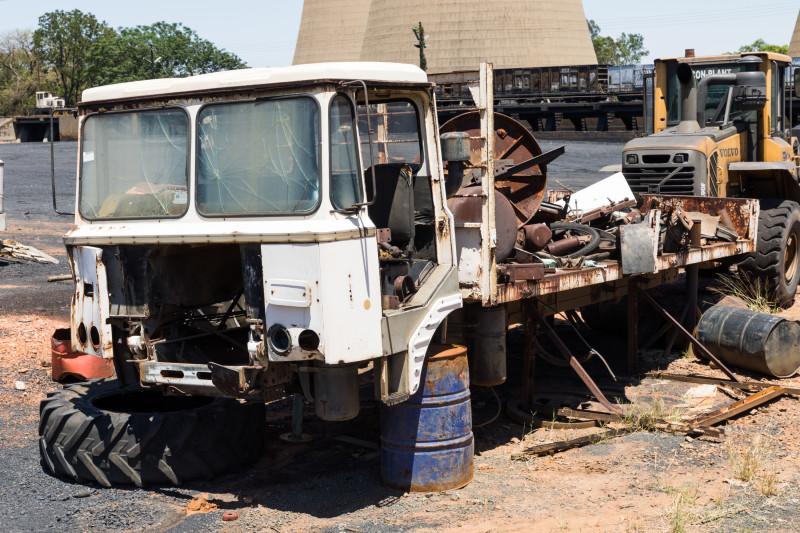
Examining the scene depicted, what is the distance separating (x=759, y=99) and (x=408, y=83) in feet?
19.9

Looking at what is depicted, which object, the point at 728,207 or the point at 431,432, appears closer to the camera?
the point at 431,432

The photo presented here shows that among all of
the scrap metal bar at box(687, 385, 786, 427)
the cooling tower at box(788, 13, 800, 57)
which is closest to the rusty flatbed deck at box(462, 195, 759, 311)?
the scrap metal bar at box(687, 385, 786, 427)

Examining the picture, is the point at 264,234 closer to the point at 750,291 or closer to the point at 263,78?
the point at 263,78

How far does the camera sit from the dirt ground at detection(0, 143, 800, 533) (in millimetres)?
5586

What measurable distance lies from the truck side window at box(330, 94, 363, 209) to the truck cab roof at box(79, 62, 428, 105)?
17 cm

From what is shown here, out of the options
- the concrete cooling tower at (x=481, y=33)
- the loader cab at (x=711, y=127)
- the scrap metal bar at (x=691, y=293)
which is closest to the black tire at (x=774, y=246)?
the loader cab at (x=711, y=127)

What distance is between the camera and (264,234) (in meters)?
5.38

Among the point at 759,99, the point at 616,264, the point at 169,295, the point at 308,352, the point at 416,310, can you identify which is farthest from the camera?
the point at 759,99

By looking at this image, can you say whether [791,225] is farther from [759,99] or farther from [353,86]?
[353,86]

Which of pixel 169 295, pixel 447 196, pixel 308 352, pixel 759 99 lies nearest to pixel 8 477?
pixel 169 295

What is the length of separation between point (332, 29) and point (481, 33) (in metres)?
13.6

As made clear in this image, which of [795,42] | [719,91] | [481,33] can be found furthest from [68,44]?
[719,91]

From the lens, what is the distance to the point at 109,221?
243 inches

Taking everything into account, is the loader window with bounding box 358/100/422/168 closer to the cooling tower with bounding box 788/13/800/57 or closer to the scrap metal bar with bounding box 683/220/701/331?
the scrap metal bar with bounding box 683/220/701/331
